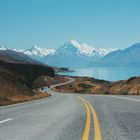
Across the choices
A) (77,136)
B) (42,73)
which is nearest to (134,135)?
(77,136)

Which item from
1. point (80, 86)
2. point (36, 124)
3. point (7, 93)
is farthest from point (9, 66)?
point (36, 124)

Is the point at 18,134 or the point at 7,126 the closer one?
the point at 18,134

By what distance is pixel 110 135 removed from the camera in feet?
30.3

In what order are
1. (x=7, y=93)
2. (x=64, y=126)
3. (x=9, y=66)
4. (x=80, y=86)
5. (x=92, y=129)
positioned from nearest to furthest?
(x=92, y=129)
(x=64, y=126)
(x=7, y=93)
(x=80, y=86)
(x=9, y=66)

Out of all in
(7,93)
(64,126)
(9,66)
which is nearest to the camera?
(64,126)

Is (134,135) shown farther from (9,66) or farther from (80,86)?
(9,66)

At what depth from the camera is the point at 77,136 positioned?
9219 mm

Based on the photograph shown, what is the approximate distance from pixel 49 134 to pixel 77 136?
2.56ft

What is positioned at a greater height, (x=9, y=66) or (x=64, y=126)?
(x=9, y=66)

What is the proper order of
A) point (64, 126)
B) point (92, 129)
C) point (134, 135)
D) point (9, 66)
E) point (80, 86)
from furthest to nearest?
1. point (9, 66)
2. point (80, 86)
3. point (64, 126)
4. point (92, 129)
5. point (134, 135)

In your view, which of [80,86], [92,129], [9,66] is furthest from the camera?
[9,66]

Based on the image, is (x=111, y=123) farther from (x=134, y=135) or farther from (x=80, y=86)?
(x=80, y=86)

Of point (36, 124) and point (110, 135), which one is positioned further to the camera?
point (36, 124)

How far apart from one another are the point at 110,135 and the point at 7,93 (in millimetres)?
32141
